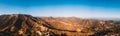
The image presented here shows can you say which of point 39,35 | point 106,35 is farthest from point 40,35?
point 106,35

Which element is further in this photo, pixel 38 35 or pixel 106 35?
pixel 106 35

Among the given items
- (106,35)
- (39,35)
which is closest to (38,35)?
(39,35)

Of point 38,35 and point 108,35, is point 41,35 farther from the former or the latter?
point 108,35

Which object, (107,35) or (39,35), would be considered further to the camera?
(107,35)

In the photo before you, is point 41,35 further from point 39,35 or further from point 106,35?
point 106,35

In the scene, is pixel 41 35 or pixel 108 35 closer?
pixel 41 35

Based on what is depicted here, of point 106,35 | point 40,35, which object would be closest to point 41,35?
point 40,35

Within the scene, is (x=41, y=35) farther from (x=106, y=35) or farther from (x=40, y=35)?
(x=106, y=35)
